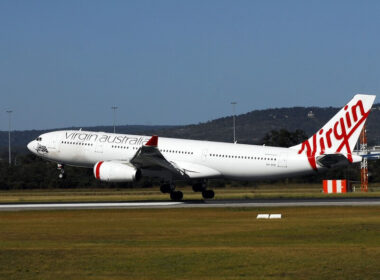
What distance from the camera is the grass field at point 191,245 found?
2473cm

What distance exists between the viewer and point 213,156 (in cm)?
6412

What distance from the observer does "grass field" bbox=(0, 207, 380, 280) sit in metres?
24.7

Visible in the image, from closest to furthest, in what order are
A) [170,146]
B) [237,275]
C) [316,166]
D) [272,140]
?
[237,275] → [316,166] → [170,146] → [272,140]

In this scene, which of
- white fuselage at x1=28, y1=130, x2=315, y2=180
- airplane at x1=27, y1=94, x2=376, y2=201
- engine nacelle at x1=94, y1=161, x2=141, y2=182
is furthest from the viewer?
white fuselage at x1=28, y1=130, x2=315, y2=180

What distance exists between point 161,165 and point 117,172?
4187mm

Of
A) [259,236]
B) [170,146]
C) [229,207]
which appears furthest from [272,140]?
[259,236]

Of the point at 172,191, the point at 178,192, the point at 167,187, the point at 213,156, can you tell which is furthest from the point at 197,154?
the point at 178,192

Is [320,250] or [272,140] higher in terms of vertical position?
[272,140]

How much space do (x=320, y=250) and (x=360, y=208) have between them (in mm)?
21967

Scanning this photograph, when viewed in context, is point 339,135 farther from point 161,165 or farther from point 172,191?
point 161,165

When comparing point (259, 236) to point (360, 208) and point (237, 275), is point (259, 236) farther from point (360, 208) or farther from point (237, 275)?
point (360, 208)

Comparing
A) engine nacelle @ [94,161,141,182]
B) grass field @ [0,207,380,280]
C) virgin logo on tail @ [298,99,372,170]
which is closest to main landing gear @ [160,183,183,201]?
engine nacelle @ [94,161,141,182]

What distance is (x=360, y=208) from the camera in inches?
1997

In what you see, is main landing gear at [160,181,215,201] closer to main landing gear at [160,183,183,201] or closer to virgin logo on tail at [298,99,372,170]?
main landing gear at [160,183,183,201]
